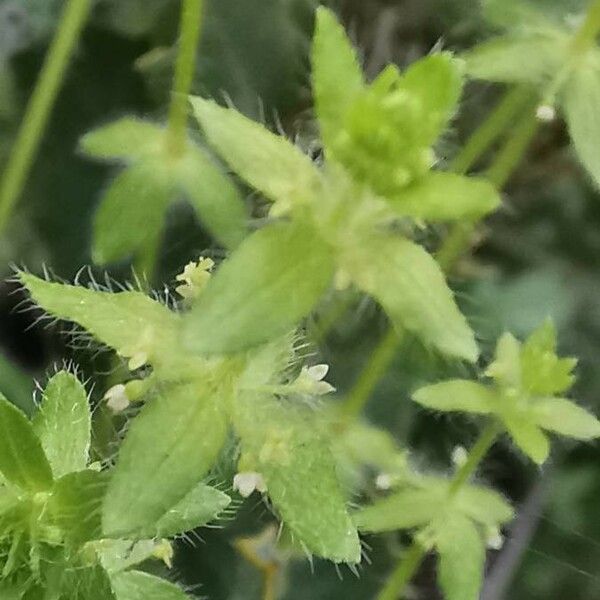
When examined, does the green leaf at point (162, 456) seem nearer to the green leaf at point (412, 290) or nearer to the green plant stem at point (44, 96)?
the green leaf at point (412, 290)

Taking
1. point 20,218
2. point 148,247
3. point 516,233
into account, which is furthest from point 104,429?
point 516,233

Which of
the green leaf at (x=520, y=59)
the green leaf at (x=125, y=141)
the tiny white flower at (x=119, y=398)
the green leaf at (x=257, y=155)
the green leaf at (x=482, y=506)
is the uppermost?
the green leaf at (x=257, y=155)

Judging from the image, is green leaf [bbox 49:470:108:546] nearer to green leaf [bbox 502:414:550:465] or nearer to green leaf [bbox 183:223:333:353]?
green leaf [bbox 183:223:333:353]

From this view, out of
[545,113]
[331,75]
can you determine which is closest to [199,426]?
[331,75]

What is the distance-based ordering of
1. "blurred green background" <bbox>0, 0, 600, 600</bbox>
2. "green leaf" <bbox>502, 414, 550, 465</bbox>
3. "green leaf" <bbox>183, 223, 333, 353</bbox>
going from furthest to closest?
"blurred green background" <bbox>0, 0, 600, 600</bbox>
"green leaf" <bbox>502, 414, 550, 465</bbox>
"green leaf" <bbox>183, 223, 333, 353</bbox>

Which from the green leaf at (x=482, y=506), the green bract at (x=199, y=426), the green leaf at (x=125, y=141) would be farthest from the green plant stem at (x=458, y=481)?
the green leaf at (x=125, y=141)

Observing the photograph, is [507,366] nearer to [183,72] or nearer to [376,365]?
[376,365]

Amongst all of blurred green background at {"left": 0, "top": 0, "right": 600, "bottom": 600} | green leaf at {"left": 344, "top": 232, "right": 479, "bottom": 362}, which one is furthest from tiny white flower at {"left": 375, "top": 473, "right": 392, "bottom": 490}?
green leaf at {"left": 344, "top": 232, "right": 479, "bottom": 362}
